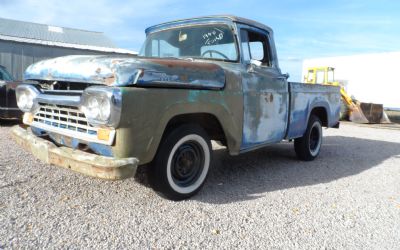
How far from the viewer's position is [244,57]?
13.7 ft

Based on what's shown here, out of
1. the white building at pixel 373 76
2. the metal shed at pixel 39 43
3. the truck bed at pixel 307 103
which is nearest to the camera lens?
the truck bed at pixel 307 103

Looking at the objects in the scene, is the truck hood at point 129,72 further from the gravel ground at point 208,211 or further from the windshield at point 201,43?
the gravel ground at point 208,211

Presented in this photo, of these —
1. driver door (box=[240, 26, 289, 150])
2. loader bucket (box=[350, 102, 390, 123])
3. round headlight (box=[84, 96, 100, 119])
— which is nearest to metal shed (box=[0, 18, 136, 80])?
loader bucket (box=[350, 102, 390, 123])

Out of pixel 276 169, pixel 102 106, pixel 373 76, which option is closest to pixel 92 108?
pixel 102 106

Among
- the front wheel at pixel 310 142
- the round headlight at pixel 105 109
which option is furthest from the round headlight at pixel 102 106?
the front wheel at pixel 310 142

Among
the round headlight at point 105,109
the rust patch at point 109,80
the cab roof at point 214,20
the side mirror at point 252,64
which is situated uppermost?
the cab roof at point 214,20

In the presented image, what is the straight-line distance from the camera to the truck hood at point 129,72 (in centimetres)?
276

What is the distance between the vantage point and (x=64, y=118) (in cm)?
323

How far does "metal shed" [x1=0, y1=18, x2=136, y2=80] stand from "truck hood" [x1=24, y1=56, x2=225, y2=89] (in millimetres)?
14866

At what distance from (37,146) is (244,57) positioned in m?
2.47

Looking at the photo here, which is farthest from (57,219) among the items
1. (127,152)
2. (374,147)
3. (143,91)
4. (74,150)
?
(374,147)

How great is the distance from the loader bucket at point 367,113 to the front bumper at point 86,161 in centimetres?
1476

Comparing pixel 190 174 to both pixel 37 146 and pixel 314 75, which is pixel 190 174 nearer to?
pixel 37 146

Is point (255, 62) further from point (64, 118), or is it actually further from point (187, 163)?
point (64, 118)
